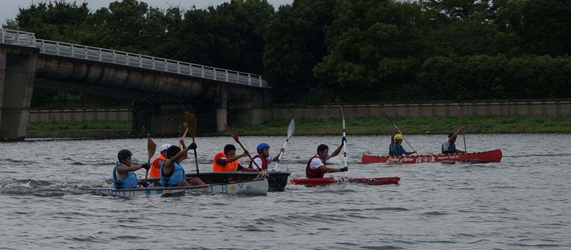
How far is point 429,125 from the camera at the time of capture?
86.5 meters

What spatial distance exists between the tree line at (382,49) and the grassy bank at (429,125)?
3189 mm

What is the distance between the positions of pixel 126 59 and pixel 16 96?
9.77m

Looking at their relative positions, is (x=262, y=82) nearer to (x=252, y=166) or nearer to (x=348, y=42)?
(x=348, y=42)

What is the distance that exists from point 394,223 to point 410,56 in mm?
71662

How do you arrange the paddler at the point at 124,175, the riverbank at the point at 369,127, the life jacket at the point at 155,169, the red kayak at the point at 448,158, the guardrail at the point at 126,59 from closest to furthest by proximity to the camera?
the paddler at the point at 124,175
the life jacket at the point at 155,169
the red kayak at the point at 448,158
the guardrail at the point at 126,59
the riverbank at the point at 369,127

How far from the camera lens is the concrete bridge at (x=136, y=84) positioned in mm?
79625

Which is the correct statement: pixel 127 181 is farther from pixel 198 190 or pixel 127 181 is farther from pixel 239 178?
pixel 239 178

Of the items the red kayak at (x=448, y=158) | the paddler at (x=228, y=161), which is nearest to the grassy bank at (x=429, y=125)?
the red kayak at (x=448, y=158)

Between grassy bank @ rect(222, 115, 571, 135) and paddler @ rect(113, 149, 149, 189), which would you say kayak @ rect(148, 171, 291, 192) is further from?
grassy bank @ rect(222, 115, 571, 135)

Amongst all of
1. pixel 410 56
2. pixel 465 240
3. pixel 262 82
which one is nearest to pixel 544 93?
pixel 410 56

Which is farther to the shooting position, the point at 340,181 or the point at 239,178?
the point at 340,181

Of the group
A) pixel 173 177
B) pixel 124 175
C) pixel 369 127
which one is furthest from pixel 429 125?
pixel 173 177

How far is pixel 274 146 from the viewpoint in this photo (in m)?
71.8

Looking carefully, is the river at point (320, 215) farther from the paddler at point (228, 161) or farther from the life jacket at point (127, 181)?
the paddler at point (228, 161)
